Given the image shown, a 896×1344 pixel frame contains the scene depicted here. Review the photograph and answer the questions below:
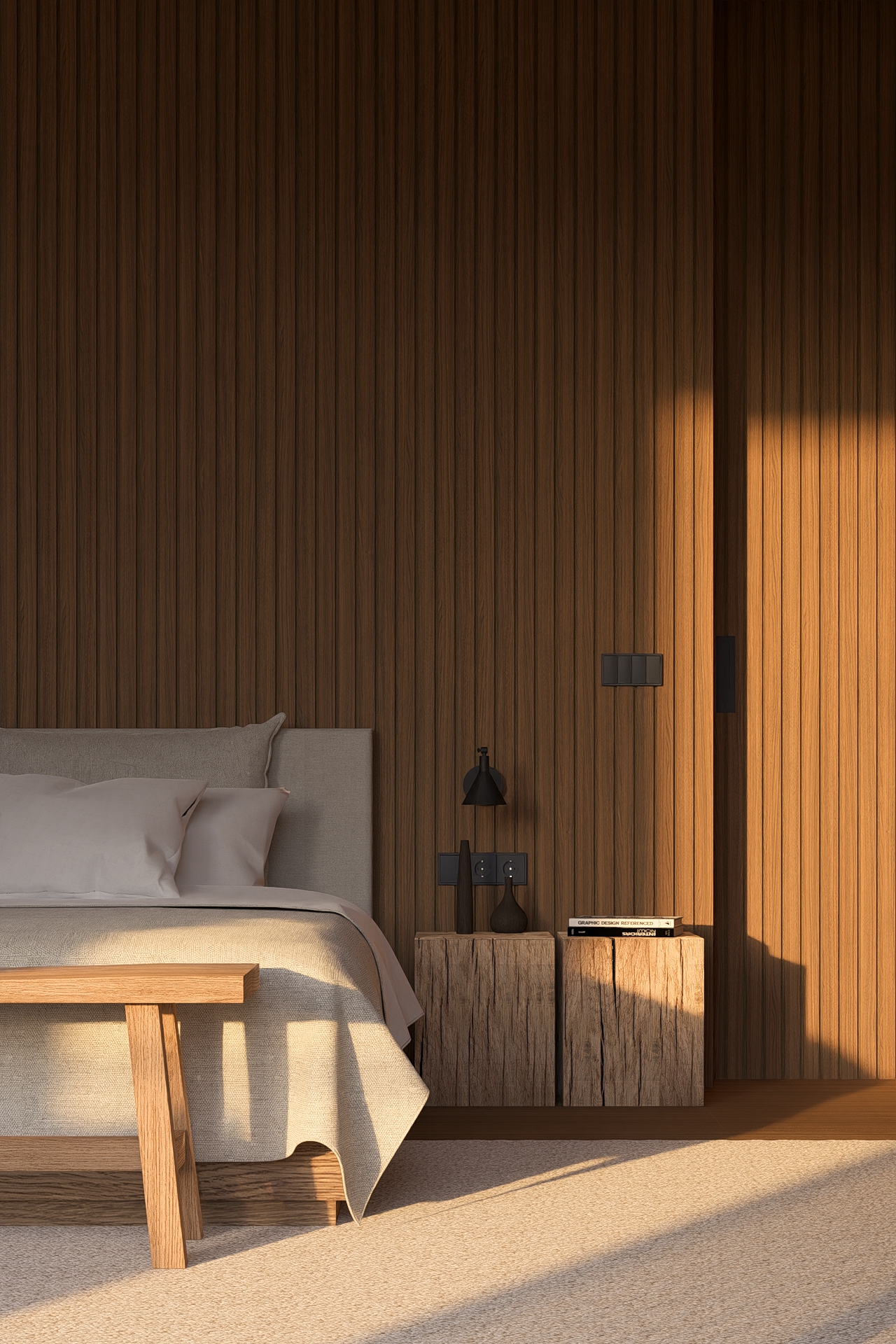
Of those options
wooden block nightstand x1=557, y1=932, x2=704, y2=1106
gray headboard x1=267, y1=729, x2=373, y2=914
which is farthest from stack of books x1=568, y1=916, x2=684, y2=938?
gray headboard x1=267, y1=729, x2=373, y2=914

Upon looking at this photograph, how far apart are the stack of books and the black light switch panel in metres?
0.77

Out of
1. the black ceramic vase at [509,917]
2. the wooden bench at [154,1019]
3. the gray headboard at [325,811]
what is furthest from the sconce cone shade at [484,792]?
the wooden bench at [154,1019]

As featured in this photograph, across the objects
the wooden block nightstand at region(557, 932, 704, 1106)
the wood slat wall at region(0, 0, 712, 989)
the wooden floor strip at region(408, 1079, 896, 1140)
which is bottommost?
the wooden floor strip at region(408, 1079, 896, 1140)

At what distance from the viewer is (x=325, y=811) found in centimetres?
415

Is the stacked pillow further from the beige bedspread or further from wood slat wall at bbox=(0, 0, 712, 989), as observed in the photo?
the beige bedspread

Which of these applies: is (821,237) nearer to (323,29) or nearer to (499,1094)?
(323,29)

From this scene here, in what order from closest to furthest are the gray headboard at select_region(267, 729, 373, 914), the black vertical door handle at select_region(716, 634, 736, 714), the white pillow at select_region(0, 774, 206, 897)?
the white pillow at select_region(0, 774, 206, 897)
the gray headboard at select_region(267, 729, 373, 914)
the black vertical door handle at select_region(716, 634, 736, 714)

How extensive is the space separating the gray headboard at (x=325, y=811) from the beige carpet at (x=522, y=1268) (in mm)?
1206

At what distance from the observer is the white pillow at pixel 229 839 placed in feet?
12.3

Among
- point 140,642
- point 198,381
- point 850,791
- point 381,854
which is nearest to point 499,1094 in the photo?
point 381,854

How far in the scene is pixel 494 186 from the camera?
428 cm

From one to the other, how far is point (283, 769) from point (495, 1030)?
1.06 metres

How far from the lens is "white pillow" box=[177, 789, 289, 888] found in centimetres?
374

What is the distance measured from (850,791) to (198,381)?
8.51 feet
